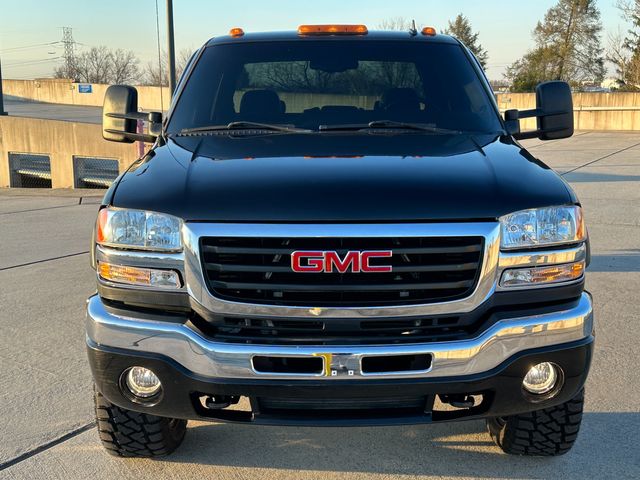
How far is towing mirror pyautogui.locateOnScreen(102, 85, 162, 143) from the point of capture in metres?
4.26

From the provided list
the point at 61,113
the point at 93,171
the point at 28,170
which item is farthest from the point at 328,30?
the point at 61,113

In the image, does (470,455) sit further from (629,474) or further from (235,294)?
(235,294)

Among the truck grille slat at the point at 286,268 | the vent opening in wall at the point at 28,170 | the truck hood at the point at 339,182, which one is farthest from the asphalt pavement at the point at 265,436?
the vent opening in wall at the point at 28,170

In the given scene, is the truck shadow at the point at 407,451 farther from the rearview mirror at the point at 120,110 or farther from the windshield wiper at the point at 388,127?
the rearview mirror at the point at 120,110

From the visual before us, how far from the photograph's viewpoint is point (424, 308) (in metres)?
2.64

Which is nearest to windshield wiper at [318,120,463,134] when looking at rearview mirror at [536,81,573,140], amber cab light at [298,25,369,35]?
rearview mirror at [536,81,573,140]

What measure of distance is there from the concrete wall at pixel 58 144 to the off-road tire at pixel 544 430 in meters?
15.5

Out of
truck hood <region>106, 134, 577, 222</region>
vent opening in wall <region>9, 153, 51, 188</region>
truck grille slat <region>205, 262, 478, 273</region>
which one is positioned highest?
truck hood <region>106, 134, 577, 222</region>

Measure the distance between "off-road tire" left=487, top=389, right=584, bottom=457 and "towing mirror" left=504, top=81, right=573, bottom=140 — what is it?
1.64 m

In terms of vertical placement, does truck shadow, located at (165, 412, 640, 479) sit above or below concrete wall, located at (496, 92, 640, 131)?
below

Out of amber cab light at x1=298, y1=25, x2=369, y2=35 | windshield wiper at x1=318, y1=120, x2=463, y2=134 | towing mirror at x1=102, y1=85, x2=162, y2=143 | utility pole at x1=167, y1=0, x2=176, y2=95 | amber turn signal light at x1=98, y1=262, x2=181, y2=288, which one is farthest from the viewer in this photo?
utility pole at x1=167, y1=0, x2=176, y2=95

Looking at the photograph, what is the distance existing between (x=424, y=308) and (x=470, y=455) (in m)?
1.04

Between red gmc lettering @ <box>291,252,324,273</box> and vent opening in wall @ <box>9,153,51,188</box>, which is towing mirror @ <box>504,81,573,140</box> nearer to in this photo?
red gmc lettering @ <box>291,252,324,273</box>

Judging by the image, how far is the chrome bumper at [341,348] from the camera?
2584 mm
